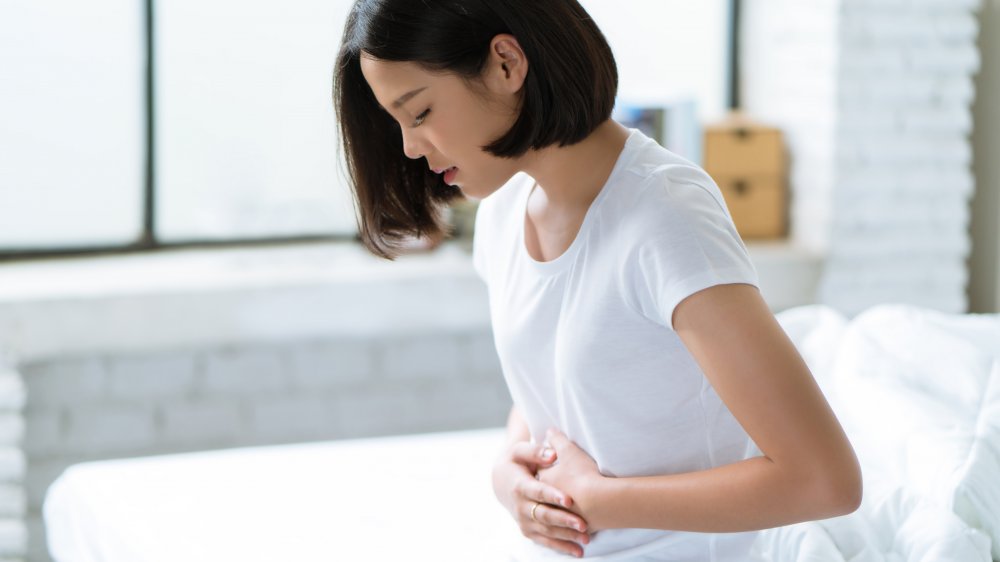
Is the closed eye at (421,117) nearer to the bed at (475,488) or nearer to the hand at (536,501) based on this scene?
the hand at (536,501)

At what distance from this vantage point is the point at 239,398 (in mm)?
2701

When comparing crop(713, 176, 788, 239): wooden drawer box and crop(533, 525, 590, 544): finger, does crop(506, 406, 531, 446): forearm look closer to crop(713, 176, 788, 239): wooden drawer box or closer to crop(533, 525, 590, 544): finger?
crop(533, 525, 590, 544): finger

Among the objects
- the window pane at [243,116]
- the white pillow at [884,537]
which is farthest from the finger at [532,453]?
the window pane at [243,116]

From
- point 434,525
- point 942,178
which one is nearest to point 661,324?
point 434,525

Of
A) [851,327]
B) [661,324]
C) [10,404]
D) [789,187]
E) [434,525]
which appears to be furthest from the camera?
[789,187]

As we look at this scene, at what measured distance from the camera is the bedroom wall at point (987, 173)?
284 cm

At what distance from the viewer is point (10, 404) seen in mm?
2393

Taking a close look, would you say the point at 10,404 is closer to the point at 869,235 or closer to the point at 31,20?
the point at 31,20

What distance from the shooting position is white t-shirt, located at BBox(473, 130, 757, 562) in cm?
107

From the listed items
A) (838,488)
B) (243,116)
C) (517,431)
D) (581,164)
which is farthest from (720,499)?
(243,116)

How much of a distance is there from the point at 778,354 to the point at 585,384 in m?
0.24

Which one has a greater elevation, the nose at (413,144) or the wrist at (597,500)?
the nose at (413,144)

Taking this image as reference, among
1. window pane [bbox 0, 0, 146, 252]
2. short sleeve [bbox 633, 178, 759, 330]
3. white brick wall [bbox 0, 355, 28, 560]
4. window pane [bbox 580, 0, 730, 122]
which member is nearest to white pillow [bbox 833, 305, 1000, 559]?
short sleeve [bbox 633, 178, 759, 330]

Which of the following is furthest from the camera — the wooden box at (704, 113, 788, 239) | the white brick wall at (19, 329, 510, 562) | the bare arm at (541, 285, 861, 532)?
the wooden box at (704, 113, 788, 239)
